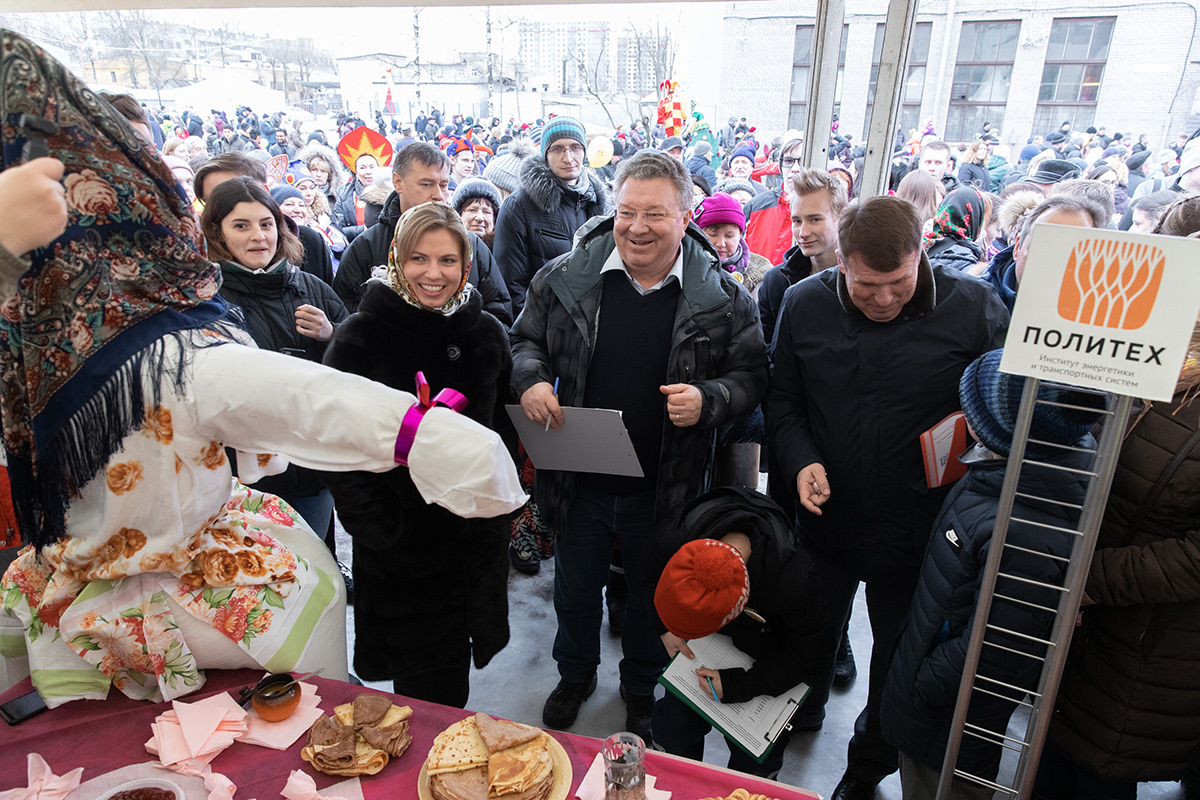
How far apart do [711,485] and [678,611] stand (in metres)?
0.89

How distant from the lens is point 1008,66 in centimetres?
1731

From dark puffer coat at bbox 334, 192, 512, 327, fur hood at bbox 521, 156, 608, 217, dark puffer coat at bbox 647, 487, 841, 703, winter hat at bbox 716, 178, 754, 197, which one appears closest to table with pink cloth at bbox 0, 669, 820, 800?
dark puffer coat at bbox 647, 487, 841, 703

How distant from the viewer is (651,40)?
1120cm

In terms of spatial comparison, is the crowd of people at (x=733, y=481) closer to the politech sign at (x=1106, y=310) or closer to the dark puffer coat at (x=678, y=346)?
the dark puffer coat at (x=678, y=346)

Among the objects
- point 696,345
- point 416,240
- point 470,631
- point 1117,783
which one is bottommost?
point 1117,783

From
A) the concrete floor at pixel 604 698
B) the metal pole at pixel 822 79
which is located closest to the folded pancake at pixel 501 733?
the concrete floor at pixel 604 698

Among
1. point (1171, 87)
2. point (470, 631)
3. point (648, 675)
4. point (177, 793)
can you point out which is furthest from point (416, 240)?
point (1171, 87)

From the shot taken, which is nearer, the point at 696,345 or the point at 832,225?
the point at 696,345

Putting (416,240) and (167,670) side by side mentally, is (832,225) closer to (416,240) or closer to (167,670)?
(416,240)

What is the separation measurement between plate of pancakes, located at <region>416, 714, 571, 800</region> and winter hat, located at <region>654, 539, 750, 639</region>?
0.37 metres

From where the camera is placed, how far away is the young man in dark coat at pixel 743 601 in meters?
1.48

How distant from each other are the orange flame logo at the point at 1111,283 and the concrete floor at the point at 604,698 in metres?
1.65

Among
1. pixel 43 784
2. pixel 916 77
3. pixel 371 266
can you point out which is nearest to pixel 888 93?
pixel 371 266

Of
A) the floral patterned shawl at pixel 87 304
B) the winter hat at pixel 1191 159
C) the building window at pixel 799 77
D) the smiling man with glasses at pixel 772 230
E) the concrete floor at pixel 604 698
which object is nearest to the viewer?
the floral patterned shawl at pixel 87 304
